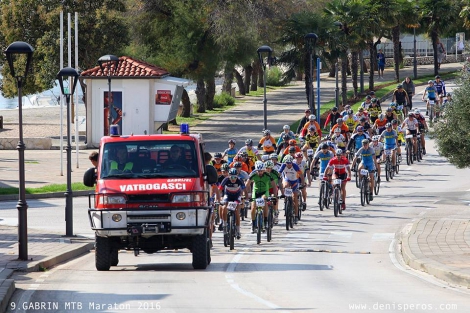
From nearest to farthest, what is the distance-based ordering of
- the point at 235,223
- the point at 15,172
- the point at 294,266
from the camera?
the point at 294,266, the point at 235,223, the point at 15,172

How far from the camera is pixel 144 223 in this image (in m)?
17.7

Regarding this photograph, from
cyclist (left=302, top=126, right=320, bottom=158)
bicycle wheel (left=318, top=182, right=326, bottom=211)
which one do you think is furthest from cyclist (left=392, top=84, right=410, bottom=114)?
bicycle wheel (left=318, top=182, right=326, bottom=211)

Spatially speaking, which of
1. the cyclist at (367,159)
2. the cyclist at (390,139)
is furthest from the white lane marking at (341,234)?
the cyclist at (390,139)

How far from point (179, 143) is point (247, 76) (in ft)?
207

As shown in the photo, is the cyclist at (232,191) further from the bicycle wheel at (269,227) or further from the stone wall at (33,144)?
the stone wall at (33,144)

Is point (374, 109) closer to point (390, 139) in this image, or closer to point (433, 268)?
point (390, 139)

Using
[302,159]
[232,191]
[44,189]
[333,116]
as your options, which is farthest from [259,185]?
[333,116]

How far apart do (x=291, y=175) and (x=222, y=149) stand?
64.7 ft

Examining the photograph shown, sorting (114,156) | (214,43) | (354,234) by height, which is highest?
(214,43)

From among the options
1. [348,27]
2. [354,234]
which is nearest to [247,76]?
[348,27]

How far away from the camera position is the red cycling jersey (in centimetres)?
2859

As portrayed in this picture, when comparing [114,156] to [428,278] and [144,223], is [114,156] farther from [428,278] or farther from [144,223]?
[428,278]

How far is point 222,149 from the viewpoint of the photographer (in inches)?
1821

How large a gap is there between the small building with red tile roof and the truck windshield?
2840 cm
